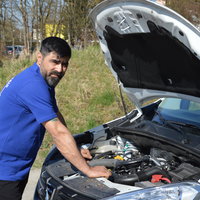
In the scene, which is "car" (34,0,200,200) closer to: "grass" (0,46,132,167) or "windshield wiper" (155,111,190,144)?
"windshield wiper" (155,111,190,144)

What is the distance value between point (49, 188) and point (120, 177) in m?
0.64

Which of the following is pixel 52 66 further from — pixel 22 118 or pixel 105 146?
pixel 105 146

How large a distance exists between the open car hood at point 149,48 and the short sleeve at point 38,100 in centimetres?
99

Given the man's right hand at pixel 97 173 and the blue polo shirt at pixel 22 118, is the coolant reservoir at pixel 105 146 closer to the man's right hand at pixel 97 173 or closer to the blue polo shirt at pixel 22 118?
the man's right hand at pixel 97 173

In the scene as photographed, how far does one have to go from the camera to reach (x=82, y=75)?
8984mm

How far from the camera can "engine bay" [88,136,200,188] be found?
246 cm

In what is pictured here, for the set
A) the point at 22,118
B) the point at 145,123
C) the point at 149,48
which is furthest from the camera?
the point at 145,123

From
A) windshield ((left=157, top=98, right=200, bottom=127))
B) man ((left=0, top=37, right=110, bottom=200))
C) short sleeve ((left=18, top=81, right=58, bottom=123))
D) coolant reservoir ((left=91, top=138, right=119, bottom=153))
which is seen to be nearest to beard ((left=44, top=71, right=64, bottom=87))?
man ((left=0, top=37, right=110, bottom=200))

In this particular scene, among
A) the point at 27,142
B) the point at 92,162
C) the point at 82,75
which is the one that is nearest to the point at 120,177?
the point at 92,162

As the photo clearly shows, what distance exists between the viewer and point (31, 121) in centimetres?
248

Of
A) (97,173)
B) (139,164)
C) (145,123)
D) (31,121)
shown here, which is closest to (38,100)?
(31,121)

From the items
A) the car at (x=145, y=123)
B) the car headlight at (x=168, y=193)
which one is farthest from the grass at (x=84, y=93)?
the car headlight at (x=168, y=193)

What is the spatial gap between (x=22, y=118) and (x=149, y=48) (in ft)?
4.51

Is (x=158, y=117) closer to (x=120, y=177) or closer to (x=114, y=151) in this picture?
(x=114, y=151)
